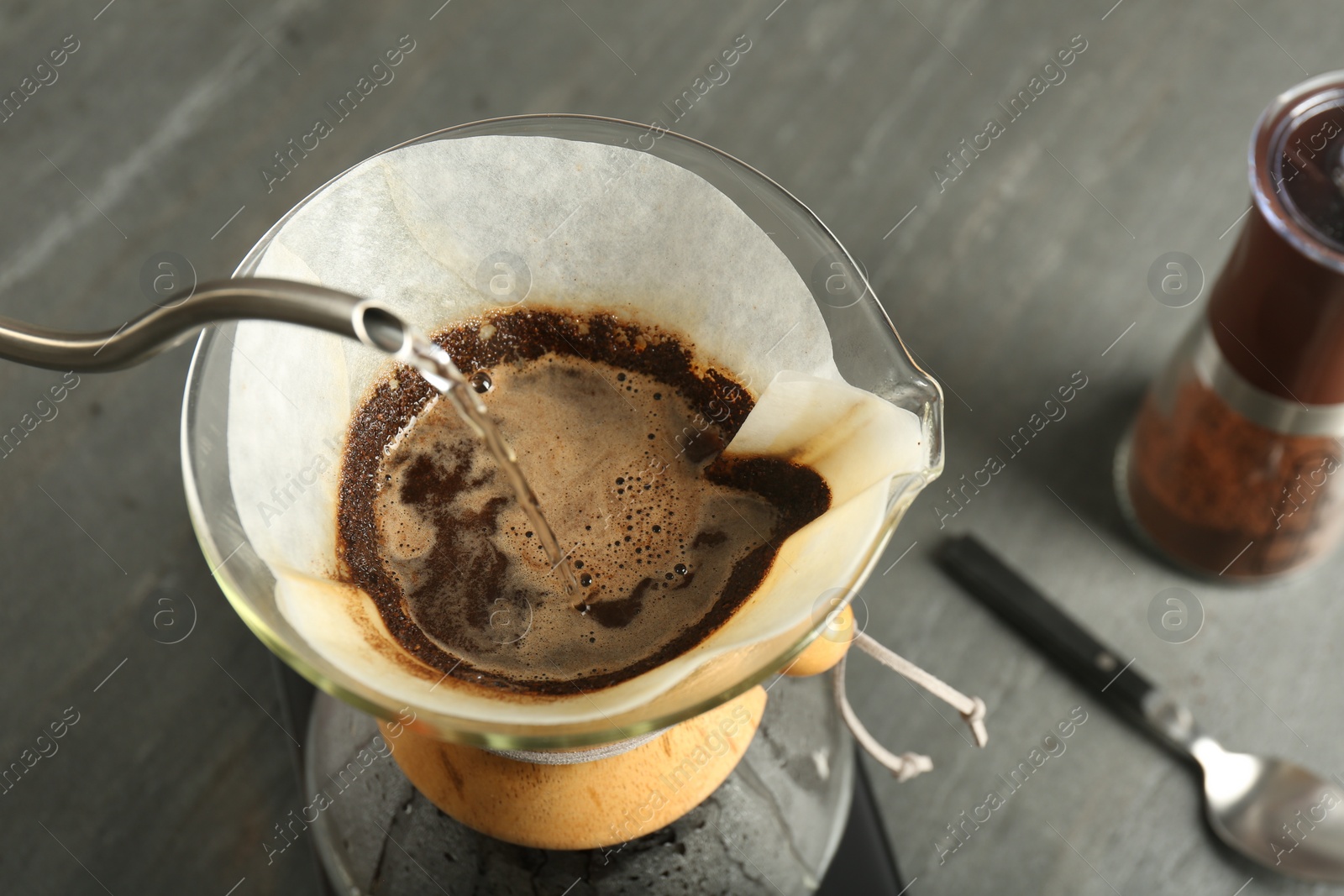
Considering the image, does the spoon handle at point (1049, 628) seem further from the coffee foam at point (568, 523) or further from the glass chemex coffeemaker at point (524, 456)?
the coffee foam at point (568, 523)

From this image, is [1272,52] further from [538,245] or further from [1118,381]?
[538,245]

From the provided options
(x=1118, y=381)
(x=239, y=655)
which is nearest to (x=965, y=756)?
(x=1118, y=381)

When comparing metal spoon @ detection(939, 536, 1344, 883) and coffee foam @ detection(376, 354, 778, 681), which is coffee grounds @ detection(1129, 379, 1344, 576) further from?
coffee foam @ detection(376, 354, 778, 681)

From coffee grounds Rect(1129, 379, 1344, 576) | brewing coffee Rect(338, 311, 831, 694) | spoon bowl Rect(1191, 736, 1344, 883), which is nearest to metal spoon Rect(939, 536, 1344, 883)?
spoon bowl Rect(1191, 736, 1344, 883)

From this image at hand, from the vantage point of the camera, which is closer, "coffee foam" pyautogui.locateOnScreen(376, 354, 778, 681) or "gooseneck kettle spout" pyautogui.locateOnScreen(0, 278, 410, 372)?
"gooseneck kettle spout" pyautogui.locateOnScreen(0, 278, 410, 372)

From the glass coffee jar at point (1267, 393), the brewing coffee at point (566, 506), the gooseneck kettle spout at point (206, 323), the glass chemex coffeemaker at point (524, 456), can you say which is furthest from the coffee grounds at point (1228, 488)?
the gooseneck kettle spout at point (206, 323)
